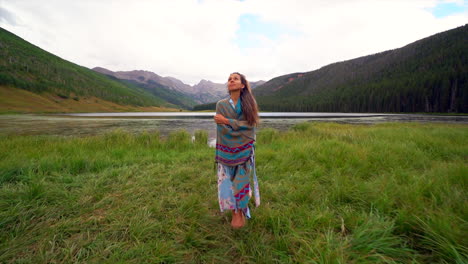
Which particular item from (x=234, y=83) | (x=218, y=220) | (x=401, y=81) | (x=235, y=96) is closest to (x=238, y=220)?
(x=218, y=220)

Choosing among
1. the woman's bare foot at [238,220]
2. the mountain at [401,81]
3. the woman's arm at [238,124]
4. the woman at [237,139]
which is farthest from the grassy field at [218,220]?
the mountain at [401,81]

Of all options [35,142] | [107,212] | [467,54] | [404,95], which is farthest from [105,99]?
[467,54]

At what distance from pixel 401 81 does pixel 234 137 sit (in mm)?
116354

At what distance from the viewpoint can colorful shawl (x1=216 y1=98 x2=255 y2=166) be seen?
2.41 m

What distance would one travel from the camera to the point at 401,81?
82938 millimetres

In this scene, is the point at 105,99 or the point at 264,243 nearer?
the point at 264,243

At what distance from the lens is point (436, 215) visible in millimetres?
2252

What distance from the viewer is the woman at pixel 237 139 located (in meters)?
2.41

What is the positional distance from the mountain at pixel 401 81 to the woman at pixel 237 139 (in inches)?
3600

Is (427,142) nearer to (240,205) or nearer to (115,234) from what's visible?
(240,205)

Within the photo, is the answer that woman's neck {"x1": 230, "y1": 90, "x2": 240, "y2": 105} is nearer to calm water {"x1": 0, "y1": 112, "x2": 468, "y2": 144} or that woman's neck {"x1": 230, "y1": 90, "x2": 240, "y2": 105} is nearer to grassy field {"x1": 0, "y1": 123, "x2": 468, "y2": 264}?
grassy field {"x1": 0, "y1": 123, "x2": 468, "y2": 264}

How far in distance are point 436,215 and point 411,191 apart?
2.02ft

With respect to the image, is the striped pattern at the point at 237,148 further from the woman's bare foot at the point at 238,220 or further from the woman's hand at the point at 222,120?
the woman's bare foot at the point at 238,220

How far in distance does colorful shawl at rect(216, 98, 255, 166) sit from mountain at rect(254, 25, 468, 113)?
9150 cm
